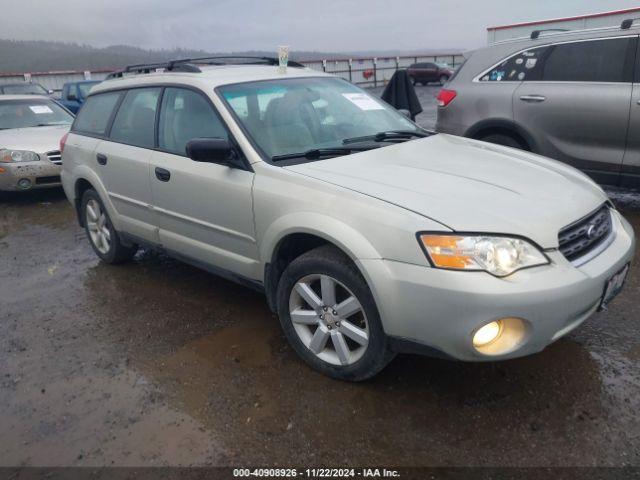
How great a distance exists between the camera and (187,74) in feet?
12.3

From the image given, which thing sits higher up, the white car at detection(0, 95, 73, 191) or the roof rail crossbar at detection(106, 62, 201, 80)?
the roof rail crossbar at detection(106, 62, 201, 80)

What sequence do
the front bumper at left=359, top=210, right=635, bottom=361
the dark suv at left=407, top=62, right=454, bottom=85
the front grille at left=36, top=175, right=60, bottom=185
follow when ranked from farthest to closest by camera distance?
1. the dark suv at left=407, top=62, right=454, bottom=85
2. the front grille at left=36, top=175, right=60, bottom=185
3. the front bumper at left=359, top=210, right=635, bottom=361

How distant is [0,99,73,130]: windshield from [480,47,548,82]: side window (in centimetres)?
666

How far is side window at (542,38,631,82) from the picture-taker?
16.6 feet

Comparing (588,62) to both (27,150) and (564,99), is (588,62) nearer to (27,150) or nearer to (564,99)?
(564,99)

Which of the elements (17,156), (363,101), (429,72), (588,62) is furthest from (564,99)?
(429,72)

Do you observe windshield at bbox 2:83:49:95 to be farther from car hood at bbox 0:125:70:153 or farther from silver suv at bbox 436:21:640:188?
silver suv at bbox 436:21:640:188

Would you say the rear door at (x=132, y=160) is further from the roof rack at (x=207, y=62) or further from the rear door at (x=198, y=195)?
the roof rack at (x=207, y=62)

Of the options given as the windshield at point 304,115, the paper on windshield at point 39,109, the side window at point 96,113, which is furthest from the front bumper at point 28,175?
the windshield at point 304,115

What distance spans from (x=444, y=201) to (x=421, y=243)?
11.5 inches

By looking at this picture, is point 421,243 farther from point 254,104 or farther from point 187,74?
point 187,74

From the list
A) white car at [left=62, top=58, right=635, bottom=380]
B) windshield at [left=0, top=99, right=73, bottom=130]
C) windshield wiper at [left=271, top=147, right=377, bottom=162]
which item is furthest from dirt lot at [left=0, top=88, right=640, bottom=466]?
windshield at [left=0, top=99, right=73, bottom=130]

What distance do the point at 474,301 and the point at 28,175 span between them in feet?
22.8

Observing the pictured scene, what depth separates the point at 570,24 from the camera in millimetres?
15586
